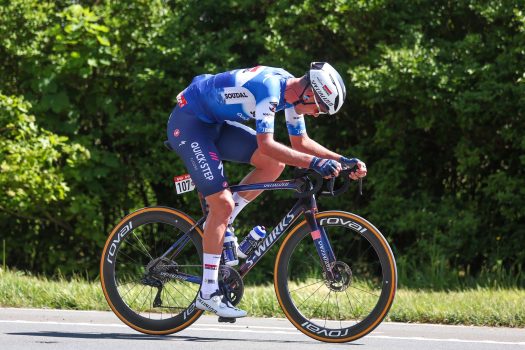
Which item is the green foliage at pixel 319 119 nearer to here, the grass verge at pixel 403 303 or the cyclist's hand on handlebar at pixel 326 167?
the grass verge at pixel 403 303

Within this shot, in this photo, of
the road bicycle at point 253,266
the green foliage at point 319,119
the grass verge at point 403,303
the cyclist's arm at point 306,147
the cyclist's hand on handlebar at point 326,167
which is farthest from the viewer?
the green foliage at point 319,119

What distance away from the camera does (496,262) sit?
12.1m

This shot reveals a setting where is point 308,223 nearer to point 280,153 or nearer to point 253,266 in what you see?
point 253,266

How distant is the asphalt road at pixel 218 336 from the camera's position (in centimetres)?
682

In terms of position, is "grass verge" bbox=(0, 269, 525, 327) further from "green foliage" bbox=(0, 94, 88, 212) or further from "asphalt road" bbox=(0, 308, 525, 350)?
"green foliage" bbox=(0, 94, 88, 212)

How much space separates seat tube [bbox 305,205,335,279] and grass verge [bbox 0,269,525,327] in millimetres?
1598

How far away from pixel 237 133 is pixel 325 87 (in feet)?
2.75

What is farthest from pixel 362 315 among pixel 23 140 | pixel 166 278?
pixel 23 140

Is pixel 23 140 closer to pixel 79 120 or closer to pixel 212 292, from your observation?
pixel 79 120

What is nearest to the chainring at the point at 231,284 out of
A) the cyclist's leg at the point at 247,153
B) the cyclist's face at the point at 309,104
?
the cyclist's leg at the point at 247,153

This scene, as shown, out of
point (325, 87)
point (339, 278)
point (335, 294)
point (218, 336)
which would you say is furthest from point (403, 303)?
point (325, 87)

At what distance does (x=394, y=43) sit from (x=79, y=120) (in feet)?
13.8

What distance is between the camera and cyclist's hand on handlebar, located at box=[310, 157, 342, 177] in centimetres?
661

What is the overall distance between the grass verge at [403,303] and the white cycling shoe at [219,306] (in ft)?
5.10
